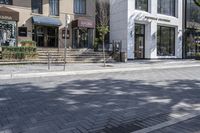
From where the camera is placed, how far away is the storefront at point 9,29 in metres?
21.2

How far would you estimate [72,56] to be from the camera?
859 inches

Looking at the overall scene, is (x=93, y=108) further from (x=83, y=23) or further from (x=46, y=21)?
(x=83, y=23)

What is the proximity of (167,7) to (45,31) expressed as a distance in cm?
1447

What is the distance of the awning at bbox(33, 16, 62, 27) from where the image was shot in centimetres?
2264

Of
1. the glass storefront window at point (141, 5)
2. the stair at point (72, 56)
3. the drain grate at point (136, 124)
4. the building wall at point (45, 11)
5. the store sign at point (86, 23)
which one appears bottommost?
the drain grate at point (136, 124)

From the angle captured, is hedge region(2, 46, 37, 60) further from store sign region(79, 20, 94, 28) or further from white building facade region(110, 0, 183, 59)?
white building facade region(110, 0, 183, 59)

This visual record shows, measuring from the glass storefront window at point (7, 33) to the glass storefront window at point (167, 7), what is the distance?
1579cm

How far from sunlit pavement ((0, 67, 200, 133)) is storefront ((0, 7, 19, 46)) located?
13.0 meters

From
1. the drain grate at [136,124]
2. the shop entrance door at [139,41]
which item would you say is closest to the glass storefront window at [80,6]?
the shop entrance door at [139,41]

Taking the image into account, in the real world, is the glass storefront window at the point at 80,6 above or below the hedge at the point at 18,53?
above

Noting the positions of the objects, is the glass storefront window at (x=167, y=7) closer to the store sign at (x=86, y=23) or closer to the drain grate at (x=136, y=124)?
the store sign at (x=86, y=23)

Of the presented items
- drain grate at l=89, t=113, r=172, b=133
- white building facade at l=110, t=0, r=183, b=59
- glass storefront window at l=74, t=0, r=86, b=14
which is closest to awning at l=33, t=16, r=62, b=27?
glass storefront window at l=74, t=0, r=86, b=14

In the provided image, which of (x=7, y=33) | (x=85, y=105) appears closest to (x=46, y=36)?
(x=7, y=33)

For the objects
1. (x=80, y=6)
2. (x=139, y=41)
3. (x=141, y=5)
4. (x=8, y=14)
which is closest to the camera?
(x=8, y=14)
